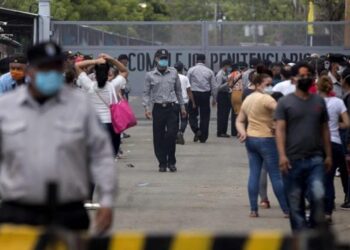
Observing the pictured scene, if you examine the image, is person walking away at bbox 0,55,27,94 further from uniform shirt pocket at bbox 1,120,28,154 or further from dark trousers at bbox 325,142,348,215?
uniform shirt pocket at bbox 1,120,28,154

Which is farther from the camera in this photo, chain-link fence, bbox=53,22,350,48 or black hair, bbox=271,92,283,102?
chain-link fence, bbox=53,22,350,48

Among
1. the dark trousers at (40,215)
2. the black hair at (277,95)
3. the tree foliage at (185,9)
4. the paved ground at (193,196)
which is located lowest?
the paved ground at (193,196)

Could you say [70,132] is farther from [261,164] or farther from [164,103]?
[164,103]

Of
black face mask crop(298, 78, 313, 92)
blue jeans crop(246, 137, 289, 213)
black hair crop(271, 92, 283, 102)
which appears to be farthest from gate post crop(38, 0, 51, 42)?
black face mask crop(298, 78, 313, 92)

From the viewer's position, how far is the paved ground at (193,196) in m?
13.9

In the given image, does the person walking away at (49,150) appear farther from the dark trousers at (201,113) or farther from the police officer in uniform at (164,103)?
the dark trousers at (201,113)

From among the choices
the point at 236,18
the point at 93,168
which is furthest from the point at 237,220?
the point at 236,18

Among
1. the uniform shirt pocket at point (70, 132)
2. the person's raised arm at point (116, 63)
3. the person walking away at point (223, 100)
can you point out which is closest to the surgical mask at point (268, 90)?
the person's raised arm at point (116, 63)

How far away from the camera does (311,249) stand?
6.02m

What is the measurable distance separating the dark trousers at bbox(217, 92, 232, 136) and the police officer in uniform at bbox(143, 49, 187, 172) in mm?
8218

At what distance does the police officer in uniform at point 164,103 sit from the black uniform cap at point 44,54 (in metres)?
12.3

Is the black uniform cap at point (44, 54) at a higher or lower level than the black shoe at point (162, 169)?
higher

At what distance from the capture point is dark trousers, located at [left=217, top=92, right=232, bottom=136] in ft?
91.8

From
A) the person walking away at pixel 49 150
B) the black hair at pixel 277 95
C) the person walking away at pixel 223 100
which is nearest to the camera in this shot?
the person walking away at pixel 49 150
